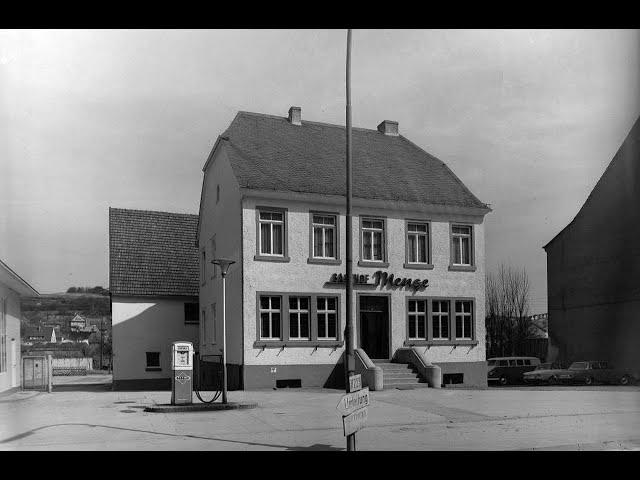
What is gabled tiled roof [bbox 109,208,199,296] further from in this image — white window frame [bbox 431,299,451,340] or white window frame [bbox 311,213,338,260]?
white window frame [bbox 431,299,451,340]

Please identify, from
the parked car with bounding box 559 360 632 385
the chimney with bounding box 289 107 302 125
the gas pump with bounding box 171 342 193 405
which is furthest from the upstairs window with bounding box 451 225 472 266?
the gas pump with bounding box 171 342 193 405

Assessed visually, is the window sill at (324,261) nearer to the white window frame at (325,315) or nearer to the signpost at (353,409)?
the white window frame at (325,315)

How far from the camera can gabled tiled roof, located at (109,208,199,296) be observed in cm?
3134

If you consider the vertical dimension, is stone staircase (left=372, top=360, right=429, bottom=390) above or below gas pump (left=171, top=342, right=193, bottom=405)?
below

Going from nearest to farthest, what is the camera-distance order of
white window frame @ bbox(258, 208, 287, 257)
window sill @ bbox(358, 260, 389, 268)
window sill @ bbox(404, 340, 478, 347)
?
1. white window frame @ bbox(258, 208, 287, 257)
2. window sill @ bbox(358, 260, 389, 268)
3. window sill @ bbox(404, 340, 478, 347)

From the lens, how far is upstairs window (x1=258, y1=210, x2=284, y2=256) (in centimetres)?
2163

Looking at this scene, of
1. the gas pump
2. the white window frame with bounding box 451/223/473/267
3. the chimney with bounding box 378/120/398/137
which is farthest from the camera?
the white window frame with bounding box 451/223/473/267

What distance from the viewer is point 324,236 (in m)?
22.3

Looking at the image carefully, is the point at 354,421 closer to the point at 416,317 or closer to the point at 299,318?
the point at 299,318

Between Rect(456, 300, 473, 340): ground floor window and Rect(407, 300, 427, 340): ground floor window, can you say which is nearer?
Rect(407, 300, 427, 340): ground floor window

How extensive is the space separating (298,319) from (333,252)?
2.20 metres

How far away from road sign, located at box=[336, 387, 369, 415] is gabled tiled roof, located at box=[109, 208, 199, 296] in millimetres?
22977

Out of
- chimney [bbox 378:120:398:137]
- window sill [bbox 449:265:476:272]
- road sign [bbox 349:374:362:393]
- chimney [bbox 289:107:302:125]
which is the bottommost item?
road sign [bbox 349:374:362:393]
